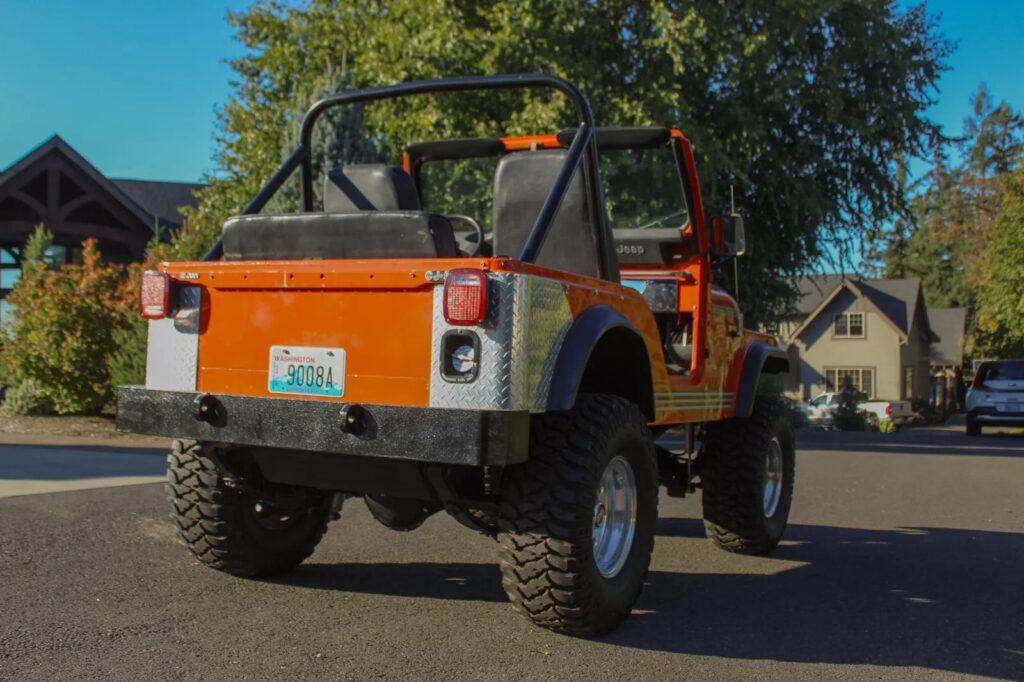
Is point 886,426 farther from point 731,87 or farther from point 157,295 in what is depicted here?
point 157,295

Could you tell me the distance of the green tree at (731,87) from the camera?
64.0 ft

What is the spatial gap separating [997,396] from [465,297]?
2293cm

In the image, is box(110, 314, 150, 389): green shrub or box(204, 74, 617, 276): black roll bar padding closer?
box(204, 74, 617, 276): black roll bar padding

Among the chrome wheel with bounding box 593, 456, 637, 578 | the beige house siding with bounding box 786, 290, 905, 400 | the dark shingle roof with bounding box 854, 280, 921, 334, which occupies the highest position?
the dark shingle roof with bounding box 854, 280, 921, 334

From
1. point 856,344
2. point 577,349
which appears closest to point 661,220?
point 577,349

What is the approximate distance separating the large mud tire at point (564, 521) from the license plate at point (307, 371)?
0.79 metres

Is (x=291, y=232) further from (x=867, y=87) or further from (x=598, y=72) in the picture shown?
(x=867, y=87)

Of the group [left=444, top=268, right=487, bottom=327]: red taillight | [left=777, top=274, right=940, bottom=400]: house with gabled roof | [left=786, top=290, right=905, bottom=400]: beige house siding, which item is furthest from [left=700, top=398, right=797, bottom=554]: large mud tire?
[left=786, top=290, right=905, bottom=400]: beige house siding

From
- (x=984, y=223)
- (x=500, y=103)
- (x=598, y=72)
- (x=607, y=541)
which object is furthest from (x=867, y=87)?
(x=984, y=223)

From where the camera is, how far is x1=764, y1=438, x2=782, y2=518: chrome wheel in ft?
22.2

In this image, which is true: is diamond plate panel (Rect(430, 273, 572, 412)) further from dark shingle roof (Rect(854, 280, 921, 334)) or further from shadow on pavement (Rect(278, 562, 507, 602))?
dark shingle roof (Rect(854, 280, 921, 334))

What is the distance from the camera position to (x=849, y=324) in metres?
53.5

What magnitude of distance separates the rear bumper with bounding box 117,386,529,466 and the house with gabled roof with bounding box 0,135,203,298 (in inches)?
825

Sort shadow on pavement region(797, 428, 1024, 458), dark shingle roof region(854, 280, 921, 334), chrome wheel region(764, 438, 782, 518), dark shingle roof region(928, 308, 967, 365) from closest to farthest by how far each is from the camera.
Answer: chrome wheel region(764, 438, 782, 518) < shadow on pavement region(797, 428, 1024, 458) < dark shingle roof region(854, 280, 921, 334) < dark shingle roof region(928, 308, 967, 365)
